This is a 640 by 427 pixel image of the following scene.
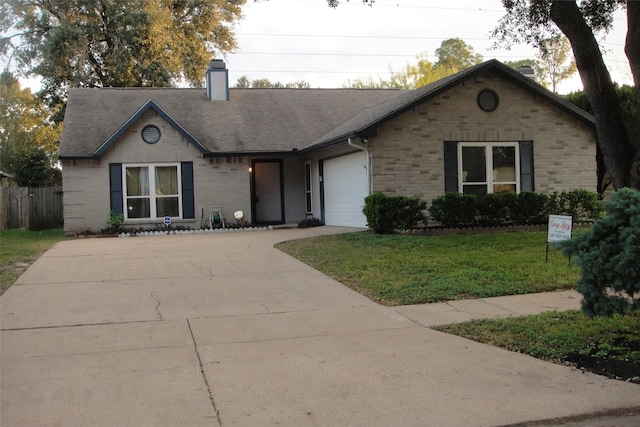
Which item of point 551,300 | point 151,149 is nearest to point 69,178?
point 151,149

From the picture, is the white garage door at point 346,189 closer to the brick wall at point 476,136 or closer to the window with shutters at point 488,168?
the brick wall at point 476,136

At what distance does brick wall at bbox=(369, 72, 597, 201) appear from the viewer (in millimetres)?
16734

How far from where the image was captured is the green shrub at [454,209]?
620 inches

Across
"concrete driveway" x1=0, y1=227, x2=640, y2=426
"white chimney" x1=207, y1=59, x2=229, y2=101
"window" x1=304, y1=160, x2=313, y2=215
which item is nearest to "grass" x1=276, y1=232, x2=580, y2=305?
"concrete driveway" x1=0, y1=227, x2=640, y2=426

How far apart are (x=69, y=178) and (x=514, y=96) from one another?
1430cm

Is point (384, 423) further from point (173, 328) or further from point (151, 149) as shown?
point (151, 149)

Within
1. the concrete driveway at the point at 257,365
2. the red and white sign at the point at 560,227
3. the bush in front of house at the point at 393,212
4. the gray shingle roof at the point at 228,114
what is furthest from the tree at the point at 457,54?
the concrete driveway at the point at 257,365

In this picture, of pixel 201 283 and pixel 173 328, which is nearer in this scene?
pixel 173 328

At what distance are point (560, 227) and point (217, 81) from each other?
1729cm

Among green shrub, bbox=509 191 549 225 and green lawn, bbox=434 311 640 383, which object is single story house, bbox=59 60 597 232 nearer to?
green shrub, bbox=509 191 549 225

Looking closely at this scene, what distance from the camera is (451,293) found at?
878 cm

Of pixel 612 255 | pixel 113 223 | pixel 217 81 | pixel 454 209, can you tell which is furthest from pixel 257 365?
pixel 217 81

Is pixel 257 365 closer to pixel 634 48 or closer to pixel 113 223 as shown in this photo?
pixel 634 48

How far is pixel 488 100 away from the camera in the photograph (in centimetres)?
1731
